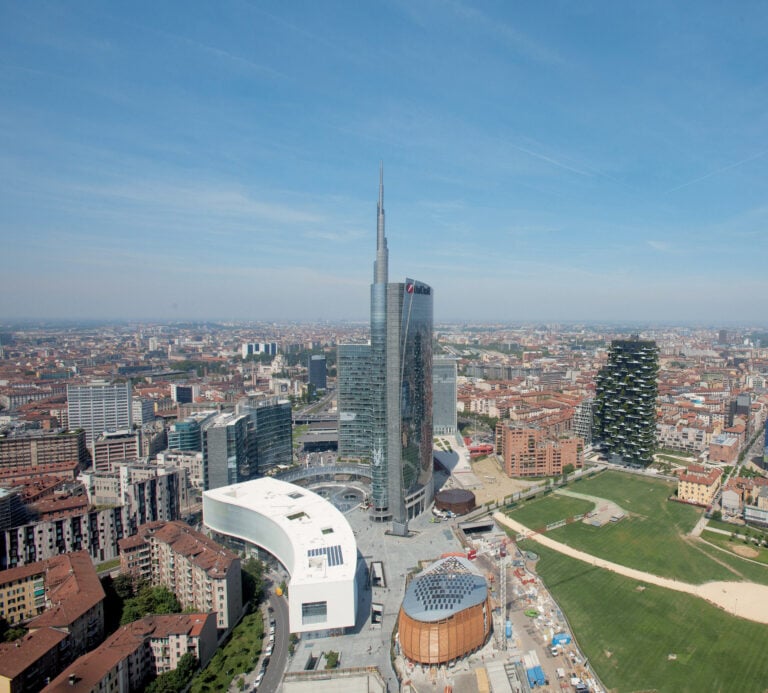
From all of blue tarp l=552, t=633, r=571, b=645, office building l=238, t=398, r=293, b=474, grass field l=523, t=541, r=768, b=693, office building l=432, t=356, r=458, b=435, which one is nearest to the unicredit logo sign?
office building l=238, t=398, r=293, b=474

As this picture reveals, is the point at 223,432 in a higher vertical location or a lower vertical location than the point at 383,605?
higher

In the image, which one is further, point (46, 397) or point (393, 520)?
point (46, 397)

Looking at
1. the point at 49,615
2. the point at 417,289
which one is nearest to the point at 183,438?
the point at 417,289

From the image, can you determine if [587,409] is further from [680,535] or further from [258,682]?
[258,682]

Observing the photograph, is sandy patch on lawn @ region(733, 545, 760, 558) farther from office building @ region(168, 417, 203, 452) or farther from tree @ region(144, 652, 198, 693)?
office building @ region(168, 417, 203, 452)

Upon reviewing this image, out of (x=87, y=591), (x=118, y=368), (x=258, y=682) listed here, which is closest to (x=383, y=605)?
(x=258, y=682)

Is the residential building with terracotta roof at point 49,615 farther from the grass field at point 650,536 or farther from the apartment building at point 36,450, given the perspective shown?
the grass field at point 650,536
